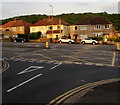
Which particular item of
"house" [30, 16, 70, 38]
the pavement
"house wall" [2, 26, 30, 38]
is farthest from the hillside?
the pavement

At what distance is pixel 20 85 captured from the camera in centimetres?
1073

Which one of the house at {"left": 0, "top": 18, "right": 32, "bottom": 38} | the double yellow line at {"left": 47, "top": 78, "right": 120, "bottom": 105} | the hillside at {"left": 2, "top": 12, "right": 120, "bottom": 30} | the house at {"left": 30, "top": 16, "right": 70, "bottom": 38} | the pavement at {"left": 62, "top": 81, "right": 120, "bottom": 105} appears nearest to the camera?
the pavement at {"left": 62, "top": 81, "right": 120, "bottom": 105}

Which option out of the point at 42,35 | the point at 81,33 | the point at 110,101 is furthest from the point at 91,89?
the point at 42,35

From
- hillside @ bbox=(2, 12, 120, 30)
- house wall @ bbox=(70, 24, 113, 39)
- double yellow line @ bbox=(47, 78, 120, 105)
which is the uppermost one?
hillside @ bbox=(2, 12, 120, 30)

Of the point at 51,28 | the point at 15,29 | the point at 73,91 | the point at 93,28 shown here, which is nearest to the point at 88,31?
the point at 93,28

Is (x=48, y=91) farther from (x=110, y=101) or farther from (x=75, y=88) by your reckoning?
(x=110, y=101)

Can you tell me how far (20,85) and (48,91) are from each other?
2159 mm

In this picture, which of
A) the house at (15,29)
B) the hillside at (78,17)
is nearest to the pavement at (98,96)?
the house at (15,29)

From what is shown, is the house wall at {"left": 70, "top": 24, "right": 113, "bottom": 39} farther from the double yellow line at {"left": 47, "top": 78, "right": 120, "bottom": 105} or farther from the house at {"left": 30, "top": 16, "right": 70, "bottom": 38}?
the double yellow line at {"left": 47, "top": 78, "right": 120, "bottom": 105}

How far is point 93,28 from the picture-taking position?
52844mm

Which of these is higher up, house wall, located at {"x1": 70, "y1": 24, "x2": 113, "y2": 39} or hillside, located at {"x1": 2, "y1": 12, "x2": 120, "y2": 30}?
hillside, located at {"x1": 2, "y1": 12, "x2": 120, "y2": 30}

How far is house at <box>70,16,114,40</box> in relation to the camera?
5162cm

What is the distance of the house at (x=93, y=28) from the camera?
51625mm

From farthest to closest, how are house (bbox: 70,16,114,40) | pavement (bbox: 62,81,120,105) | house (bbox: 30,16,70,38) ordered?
house (bbox: 30,16,70,38) < house (bbox: 70,16,114,40) < pavement (bbox: 62,81,120,105)
